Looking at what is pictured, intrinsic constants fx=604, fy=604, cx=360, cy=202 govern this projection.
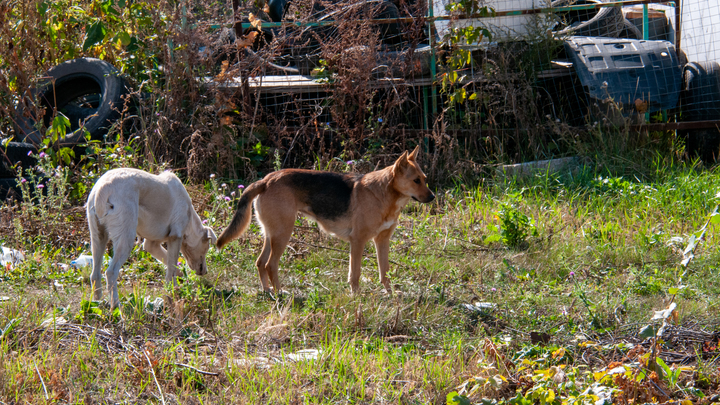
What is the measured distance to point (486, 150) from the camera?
27.8ft

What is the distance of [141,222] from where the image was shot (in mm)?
4840

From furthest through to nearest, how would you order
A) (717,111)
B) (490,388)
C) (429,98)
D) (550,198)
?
(429,98)
(717,111)
(550,198)
(490,388)

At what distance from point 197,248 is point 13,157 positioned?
3542mm

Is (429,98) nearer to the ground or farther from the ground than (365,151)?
farther from the ground

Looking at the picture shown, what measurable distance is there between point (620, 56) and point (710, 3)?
4.97 feet

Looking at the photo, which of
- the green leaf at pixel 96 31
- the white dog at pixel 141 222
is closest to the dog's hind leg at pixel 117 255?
the white dog at pixel 141 222

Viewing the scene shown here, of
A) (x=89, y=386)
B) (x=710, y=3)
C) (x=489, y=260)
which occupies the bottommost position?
(x=489, y=260)

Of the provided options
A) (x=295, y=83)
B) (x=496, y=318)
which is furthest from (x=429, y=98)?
(x=496, y=318)

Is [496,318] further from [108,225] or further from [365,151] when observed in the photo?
[365,151]

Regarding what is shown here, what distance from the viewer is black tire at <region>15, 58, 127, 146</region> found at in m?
8.02

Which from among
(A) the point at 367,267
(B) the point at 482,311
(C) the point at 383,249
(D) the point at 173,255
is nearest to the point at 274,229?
(D) the point at 173,255

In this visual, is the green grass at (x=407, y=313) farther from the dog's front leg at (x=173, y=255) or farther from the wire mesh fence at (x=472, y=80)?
the wire mesh fence at (x=472, y=80)

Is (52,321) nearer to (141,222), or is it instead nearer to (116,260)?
(116,260)

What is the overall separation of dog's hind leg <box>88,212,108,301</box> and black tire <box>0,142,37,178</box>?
133 inches
